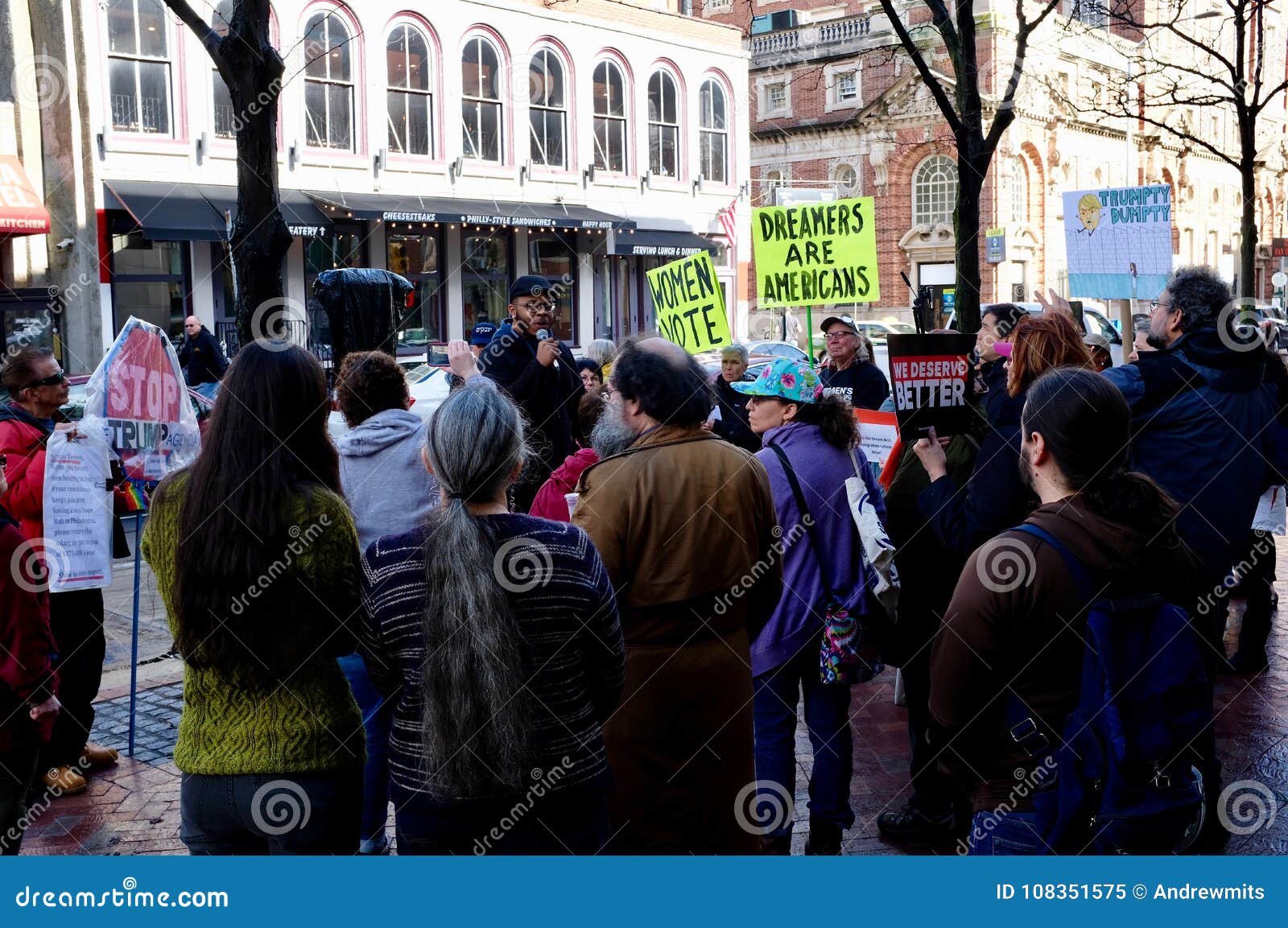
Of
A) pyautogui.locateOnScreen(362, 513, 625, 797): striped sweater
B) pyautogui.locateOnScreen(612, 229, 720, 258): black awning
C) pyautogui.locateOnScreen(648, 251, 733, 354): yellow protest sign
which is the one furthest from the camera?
pyautogui.locateOnScreen(612, 229, 720, 258): black awning

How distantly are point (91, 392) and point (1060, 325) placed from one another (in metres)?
3.96

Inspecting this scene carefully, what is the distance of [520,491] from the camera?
699cm

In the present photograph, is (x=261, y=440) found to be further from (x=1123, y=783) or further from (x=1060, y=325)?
Answer: (x=1060, y=325)

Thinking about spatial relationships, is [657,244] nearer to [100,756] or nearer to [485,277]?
[485,277]

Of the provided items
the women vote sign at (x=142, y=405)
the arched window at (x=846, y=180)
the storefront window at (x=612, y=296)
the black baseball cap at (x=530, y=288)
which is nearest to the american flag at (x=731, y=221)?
the storefront window at (x=612, y=296)

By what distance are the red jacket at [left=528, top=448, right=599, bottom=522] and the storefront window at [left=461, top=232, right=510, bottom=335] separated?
20.1 m

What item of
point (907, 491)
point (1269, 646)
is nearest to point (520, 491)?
point (907, 491)

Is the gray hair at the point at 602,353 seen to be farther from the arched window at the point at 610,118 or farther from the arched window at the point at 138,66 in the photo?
the arched window at the point at 610,118

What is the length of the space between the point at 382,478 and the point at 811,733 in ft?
5.97

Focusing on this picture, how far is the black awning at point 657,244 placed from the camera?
25859 millimetres

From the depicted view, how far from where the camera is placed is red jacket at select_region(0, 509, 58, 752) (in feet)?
11.0

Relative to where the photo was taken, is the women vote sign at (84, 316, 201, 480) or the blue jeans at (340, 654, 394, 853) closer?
the blue jeans at (340, 654, 394, 853)

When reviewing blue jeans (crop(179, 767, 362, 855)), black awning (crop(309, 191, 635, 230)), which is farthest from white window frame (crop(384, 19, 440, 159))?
blue jeans (crop(179, 767, 362, 855))

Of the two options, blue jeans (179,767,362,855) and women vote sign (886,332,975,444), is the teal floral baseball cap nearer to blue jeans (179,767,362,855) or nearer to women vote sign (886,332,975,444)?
women vote sign (886,332,975,444)
